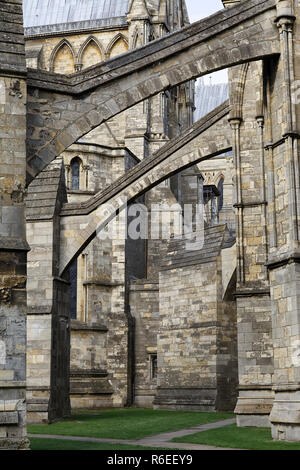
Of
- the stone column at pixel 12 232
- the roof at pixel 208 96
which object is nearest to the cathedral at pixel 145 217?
the stone column at pixel 12 232

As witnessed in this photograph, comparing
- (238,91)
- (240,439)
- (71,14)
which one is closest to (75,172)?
(71,14)

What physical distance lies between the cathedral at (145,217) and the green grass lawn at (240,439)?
36 centimetres

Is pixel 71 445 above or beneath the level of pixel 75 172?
beneath

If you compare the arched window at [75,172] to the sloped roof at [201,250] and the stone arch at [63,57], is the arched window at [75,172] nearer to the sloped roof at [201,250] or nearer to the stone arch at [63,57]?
the sloped roof at [201,250]

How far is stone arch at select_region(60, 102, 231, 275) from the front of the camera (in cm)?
1956

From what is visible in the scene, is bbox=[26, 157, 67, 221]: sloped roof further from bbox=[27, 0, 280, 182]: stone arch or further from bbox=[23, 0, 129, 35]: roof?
bbox=[23, 0, 129, 35]: roof

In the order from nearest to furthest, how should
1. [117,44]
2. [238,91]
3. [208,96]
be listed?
[238,91], [117,44], [208,96]

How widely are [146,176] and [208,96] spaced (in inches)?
1495

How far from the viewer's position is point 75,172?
3209cm

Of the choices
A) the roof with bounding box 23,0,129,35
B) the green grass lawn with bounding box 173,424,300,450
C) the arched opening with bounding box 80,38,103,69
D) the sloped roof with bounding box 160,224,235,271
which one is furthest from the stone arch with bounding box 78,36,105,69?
the green grass lawn with bounding box 173,424,300,450

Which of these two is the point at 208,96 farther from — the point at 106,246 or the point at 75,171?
the point at 106,246

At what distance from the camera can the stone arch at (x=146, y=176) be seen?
64.2 ft

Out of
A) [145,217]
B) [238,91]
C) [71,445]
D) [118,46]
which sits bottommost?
[71,445]

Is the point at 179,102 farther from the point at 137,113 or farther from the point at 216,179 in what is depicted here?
the point at 216,179
